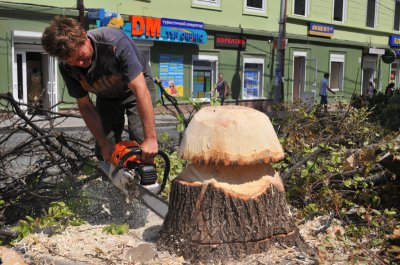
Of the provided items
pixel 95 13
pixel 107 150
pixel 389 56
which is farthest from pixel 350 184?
pixel 389 56

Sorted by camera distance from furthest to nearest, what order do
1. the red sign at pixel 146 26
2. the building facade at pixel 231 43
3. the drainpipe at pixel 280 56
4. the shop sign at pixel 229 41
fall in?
the shop sign at pixel 229 41 < the drainpipe at pixel 280 56 < the red sign at pixel 146 26 < the building facade at pixel 231 43

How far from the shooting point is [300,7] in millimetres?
22984

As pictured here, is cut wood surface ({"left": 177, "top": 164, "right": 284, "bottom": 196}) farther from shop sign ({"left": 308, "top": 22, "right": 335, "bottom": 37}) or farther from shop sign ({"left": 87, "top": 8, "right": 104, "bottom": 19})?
shop sign ({"left": 308, "top": 22, "right": 335, "bottom": 37})

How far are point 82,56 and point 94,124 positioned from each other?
65 cm

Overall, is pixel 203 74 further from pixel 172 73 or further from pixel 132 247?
pixel 132 247

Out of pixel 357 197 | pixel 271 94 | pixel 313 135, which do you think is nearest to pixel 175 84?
pixel 271 94

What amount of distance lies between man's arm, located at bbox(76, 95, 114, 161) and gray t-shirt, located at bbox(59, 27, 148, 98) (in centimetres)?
7

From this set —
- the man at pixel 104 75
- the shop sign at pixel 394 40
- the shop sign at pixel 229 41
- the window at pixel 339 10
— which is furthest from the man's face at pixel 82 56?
the shop sign at pixel 394 40

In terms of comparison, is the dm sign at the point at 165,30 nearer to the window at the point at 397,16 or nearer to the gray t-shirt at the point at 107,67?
the gray t-shirt at the point at 107,67

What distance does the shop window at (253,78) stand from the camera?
20.9 m

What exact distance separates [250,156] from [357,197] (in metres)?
1.45

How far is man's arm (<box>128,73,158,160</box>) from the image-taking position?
2957 mm

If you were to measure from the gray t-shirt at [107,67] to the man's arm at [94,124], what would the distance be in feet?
0.23

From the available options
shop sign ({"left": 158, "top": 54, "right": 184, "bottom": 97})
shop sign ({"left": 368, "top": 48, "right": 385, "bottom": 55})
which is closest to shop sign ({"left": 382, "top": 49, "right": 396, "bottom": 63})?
shop sign ({"left": 368, "top": 48, "right": 385, "bottom": 55})
